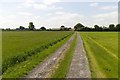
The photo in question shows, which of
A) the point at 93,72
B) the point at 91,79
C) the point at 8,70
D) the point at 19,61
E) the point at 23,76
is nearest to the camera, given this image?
the point at 91,79

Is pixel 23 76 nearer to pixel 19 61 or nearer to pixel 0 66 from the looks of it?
pixel 0 66

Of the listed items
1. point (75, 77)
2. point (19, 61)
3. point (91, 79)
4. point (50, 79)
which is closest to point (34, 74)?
point (50, 79)

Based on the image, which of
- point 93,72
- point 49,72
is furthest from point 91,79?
point 49,72

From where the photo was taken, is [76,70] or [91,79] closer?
[91,79]

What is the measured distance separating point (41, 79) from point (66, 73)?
7.57 feet

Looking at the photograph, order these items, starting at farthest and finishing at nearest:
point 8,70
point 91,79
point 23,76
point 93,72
Result: point 8,70
point 93,72
point 23,76
point 91,79

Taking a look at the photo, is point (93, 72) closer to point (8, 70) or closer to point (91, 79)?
point (91, 79)

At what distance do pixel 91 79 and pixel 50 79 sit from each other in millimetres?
2385

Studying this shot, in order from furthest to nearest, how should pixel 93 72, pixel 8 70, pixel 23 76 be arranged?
pixel 8 70
pixel 93 72
pixel 23 76

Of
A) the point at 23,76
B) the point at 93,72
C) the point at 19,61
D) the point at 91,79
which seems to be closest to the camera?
the point at 91,79

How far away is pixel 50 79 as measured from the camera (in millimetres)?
13914

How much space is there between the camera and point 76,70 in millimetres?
16625

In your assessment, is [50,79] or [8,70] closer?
[50,79]

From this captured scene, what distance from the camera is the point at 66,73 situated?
1554cm
